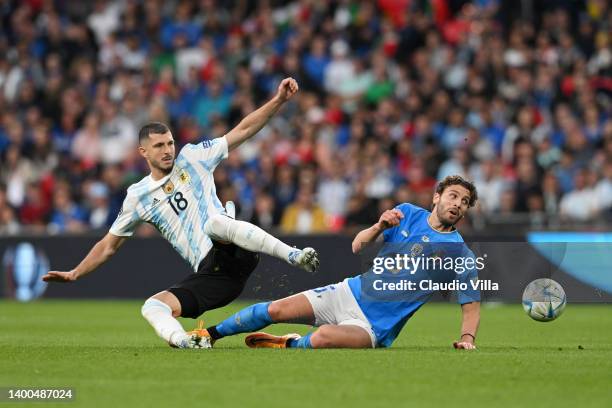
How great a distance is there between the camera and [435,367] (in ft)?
27.7

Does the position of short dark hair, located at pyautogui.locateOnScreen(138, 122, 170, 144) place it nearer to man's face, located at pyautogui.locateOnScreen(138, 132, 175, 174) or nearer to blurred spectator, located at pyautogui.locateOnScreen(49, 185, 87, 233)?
man's face, located at pyautogui.locateOnScreen(138, 132, 175, 174)

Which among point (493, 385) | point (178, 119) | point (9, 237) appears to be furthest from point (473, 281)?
point (178, 119)

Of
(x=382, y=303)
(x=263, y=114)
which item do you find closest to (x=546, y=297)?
(x=382, y=303)

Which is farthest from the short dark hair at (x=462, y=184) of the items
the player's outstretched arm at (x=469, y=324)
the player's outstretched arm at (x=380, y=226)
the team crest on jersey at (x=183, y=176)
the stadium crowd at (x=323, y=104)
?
the stadium crowd at (x=323, y=104)

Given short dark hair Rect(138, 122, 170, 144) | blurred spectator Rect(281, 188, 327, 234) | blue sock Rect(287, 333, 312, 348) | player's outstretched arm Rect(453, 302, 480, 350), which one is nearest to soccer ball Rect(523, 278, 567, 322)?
player's outstretched arm Rect(453, 302, 480, 350)

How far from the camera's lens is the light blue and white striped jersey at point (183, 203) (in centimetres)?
1036

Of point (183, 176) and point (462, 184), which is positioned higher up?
point (183, 176)

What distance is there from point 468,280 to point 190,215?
236 cm

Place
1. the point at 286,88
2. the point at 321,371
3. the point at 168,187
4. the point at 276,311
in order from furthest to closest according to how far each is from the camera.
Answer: the point at 168,187, the point at 286,88, the point at 276,311, the point at 321,371

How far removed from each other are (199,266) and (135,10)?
14914mm

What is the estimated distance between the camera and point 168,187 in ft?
34.1

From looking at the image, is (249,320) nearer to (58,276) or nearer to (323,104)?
(58,276)

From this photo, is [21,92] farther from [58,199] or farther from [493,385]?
[493,385]

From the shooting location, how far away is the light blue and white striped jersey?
1036cm
